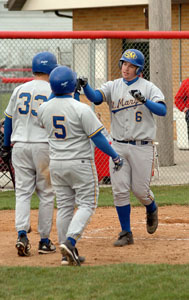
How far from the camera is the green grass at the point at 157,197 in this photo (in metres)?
10.3

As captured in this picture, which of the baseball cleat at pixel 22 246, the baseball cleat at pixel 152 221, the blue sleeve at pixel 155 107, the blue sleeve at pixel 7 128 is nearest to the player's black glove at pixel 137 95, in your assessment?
the blue sleeve at pixel 155 107

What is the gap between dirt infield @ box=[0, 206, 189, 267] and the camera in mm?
6623

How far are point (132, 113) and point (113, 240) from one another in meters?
1.45

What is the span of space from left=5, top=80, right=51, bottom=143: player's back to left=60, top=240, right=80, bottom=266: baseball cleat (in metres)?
1.16

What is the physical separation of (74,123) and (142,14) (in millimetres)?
13053

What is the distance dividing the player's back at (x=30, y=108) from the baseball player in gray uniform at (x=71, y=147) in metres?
0.44

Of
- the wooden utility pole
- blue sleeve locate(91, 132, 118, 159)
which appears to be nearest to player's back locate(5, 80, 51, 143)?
blue sleeve locate(91, 132, 118, 159)

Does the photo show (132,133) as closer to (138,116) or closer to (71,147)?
(138,116)

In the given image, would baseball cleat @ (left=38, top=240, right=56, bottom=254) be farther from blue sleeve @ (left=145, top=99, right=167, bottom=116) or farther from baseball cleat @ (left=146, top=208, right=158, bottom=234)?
blue sleeve @ (left=145, top=99, right=167, bottom=116)

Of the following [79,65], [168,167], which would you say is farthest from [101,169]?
[79,65]

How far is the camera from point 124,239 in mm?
7438

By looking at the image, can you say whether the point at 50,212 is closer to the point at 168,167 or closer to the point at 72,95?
the point at 72,95

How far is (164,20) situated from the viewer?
1328 cm

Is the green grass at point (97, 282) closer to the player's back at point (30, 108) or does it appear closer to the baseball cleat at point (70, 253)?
the baseball cleat at point (70, 253)
